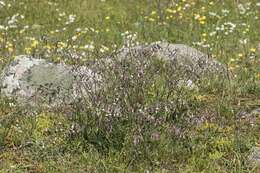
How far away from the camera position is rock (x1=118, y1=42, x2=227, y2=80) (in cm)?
816

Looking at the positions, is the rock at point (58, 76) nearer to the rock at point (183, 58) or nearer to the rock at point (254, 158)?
the rock at point (183, 58)

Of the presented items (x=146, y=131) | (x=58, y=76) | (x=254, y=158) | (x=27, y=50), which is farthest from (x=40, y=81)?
(x=27, y=50)

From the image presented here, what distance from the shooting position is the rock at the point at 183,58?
8.16 m

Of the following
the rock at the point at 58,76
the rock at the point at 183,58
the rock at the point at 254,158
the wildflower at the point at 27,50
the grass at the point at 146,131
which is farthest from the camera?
the wildflower at the point at 27,50

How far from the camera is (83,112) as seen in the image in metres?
7.15

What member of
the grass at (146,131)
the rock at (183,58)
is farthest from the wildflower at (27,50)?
the rock at (183,58)

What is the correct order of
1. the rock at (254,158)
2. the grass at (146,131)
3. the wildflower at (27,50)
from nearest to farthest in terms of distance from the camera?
the rock at (254,158)
the grass at (146,131)
the wildflower at (27,50)

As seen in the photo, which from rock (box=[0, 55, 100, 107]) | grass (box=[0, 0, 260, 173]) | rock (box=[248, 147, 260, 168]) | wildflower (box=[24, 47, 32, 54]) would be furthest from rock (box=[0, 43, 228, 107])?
wildflower (box=[24, 47, 32, 54])

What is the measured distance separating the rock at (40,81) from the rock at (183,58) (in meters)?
0.81

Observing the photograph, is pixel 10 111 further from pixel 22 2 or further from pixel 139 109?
pixel 22 2

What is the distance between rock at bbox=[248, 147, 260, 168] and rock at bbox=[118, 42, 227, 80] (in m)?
1.63

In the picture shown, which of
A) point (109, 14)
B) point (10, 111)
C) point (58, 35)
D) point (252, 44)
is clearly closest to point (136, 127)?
point (10, 111)

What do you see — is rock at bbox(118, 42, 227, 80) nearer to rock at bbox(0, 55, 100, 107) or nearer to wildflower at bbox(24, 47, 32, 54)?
rock at bbox(0, 55, 100, 107)

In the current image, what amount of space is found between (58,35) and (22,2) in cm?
334
